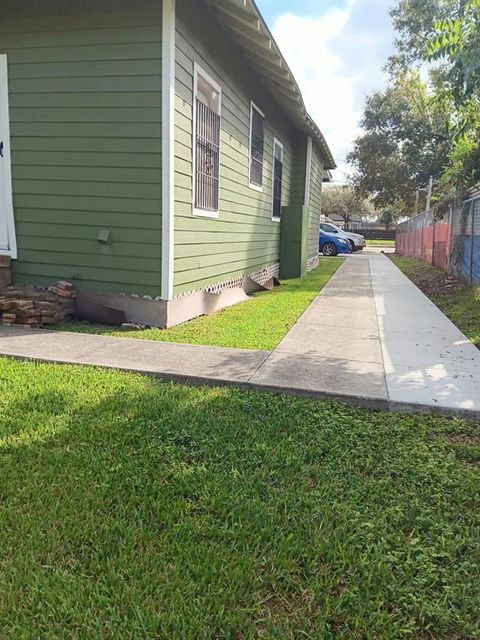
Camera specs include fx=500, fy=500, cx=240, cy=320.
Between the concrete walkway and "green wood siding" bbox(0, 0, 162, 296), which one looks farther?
"green wood siding" bbox(0, 0, 162, 296)

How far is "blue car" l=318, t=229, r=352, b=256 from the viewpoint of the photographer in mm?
24500

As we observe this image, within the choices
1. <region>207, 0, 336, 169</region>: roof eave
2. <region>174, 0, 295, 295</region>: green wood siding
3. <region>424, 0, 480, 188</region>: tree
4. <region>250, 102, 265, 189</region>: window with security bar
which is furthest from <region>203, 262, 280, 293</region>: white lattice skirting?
<region>424, 0, 480, 188</region>: tree

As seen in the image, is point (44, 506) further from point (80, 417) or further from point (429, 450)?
point (429, 450)

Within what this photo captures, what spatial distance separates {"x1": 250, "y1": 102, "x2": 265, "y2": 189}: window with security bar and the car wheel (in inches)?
610

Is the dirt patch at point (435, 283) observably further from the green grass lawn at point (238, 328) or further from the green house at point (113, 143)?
the green house at point (113, 143)

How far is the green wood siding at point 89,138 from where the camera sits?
507 cm

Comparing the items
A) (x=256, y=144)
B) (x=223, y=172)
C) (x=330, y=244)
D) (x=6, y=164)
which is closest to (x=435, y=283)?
(x=256, y=144)

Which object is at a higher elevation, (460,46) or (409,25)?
(409,25)

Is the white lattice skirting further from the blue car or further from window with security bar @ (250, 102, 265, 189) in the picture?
the blue car

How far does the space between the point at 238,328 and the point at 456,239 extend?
22.9 feet

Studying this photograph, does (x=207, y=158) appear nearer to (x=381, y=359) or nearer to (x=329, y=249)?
(x=381, y=359)

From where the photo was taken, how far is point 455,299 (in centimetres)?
823

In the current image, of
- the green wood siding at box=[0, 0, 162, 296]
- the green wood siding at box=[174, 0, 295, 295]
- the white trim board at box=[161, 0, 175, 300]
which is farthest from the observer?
the green wood siding at box=[174, 0, 295, 295]

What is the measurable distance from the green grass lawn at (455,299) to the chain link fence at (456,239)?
0.29 metres
